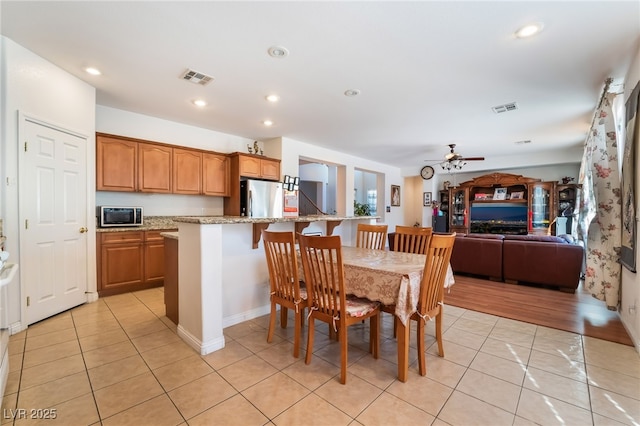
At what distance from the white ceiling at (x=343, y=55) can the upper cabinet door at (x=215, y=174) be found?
2.50 ft

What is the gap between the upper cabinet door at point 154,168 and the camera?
411 centimetres

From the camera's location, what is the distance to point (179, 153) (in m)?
4.50

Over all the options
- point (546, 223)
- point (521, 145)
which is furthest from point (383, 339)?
point (546, 223)

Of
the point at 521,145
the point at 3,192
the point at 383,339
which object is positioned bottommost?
the point at 383,339

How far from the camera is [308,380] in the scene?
1921 mm

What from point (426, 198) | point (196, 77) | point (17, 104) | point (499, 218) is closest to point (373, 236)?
point (196, 77)

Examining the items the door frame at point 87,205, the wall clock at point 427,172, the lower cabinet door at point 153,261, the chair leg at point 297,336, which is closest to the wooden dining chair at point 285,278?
the chair leg at point 297,336

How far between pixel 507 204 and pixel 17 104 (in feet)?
31.2

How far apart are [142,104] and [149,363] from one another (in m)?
3.38

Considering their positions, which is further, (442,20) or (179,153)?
(179,153)

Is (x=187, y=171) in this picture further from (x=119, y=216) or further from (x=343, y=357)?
(x=343, y=357)

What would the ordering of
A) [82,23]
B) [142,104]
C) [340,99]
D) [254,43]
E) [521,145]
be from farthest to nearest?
[521,145] < [142,104] < [340,99] < [254,43] < [82,23]

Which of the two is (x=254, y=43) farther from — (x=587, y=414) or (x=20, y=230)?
(x=587, y=414)

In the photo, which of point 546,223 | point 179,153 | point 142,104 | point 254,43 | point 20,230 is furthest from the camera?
point 546,223
